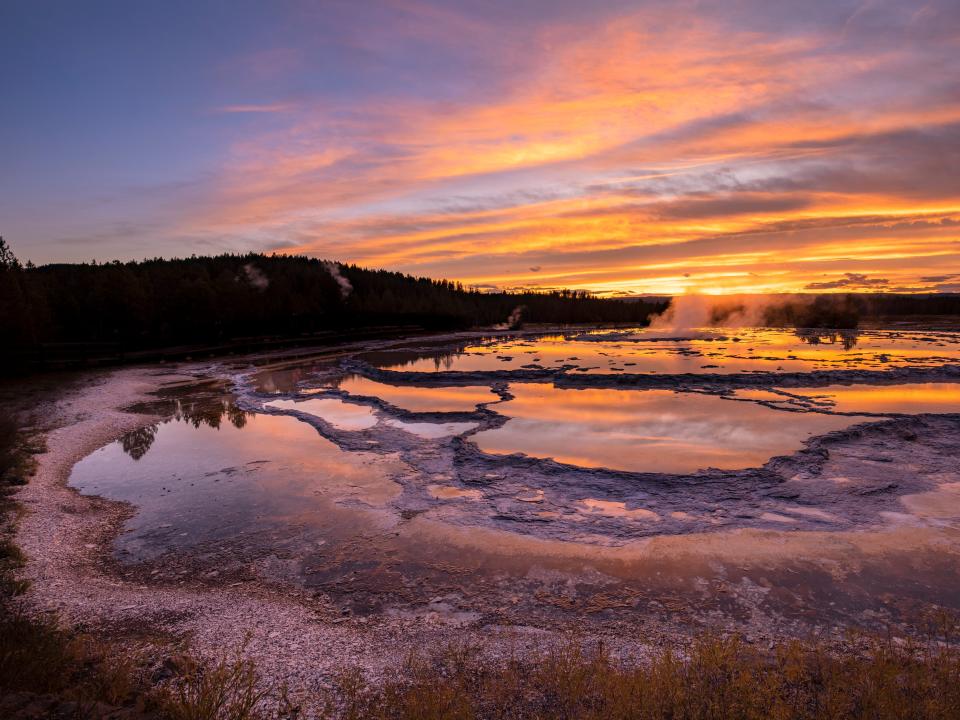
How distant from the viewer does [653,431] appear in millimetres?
12328

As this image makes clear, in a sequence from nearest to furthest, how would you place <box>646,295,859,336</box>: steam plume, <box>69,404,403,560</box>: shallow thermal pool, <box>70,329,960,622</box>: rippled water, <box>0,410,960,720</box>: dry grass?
<box>0,410,960,720</box>: dry grass → <box>70,329,960,622</box>: rippled water → <box>69,404,403,560</box>: shallow thermal pool → <box>646,295,859,336</box>: steam plume

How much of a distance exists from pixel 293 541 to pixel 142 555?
190 centimetres

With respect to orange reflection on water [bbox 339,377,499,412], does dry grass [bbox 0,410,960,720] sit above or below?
below

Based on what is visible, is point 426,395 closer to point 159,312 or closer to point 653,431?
point 653,431

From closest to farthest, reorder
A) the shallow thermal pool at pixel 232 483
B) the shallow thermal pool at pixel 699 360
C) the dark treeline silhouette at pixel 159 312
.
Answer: the shallow thermal pool at pixel 232 483, the shallow thermal pool at pixel 699 360, the dark treeline silhouette at pixel 159 312

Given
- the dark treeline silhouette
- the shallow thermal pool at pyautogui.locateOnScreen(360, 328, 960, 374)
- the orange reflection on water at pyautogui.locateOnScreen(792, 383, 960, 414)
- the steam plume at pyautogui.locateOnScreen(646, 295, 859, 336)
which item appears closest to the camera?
the orange reflection on water at pyautogui.locateOnScreen(792, 383, 960, 414)

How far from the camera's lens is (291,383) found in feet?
74.6

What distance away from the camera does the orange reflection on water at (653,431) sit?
1012 cm

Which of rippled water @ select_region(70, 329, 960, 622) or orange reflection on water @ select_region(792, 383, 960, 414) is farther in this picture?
orange reflection on water @ select_region(792, 383, 960, 414)

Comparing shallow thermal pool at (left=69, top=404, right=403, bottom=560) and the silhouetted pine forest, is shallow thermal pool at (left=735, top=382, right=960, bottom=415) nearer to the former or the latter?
shallow thermal pool at (left=69, top=404, right=403, bottom=560)

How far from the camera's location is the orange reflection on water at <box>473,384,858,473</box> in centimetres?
1012

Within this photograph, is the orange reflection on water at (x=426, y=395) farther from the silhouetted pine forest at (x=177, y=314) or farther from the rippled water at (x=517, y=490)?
the silhouetted pine forest at (x=177, y=314)

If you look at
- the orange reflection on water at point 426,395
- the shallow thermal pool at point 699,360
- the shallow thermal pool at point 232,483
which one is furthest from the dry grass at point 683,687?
the shallow thermal pool at point 699,360

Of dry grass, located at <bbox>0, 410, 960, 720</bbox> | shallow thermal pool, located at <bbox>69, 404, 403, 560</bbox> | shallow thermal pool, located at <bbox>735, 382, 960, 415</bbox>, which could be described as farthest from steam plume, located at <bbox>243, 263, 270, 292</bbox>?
dry grass, located at <bbox>0, 410, 960, 720</bbox>
